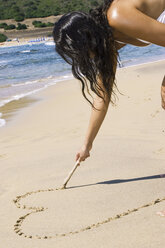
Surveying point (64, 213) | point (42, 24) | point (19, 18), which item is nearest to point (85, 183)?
point (64, 213)

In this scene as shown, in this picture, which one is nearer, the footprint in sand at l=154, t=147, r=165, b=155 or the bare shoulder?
the bare shoulder

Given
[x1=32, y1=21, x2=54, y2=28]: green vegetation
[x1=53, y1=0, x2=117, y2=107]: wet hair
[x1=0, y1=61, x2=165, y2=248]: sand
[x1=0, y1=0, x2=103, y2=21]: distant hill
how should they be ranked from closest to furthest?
1. [x1=53, y1=0, x2=117, y2=107]: wet hair
2. [x1=0, y1=61, x2=165, y2=248]: sand
3. [x1=32, y1=21, x2=54, y2=28]: green vegetation
4. [x1=0, y1=0, x2=103, y2=21]: distant hill

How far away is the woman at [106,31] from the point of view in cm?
237

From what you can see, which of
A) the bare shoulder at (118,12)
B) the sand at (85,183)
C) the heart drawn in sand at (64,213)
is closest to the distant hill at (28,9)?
the sand at (85,183)

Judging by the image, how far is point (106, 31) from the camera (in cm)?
246

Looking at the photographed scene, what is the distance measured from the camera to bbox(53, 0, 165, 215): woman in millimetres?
2365

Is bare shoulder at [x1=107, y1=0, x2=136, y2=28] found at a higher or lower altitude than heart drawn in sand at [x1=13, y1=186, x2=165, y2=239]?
higher

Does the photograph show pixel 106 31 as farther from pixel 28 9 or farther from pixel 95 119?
pixel 28 9

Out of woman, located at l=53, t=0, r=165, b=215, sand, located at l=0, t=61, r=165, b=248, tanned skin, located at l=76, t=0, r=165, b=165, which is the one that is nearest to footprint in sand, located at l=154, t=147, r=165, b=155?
sand, located at l=0, t=61, r=165, b=248

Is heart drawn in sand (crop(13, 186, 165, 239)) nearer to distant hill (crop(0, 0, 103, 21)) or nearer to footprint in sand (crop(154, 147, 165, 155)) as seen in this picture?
footprint in sand (crop(154, 147, 165, 155))

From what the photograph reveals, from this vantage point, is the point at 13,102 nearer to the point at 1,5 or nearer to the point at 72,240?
the point at 72,240

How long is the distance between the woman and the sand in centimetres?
97

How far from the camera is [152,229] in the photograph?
2471 mm

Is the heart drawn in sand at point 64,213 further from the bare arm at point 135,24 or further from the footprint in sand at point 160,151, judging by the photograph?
the bare arm at point 135,24
